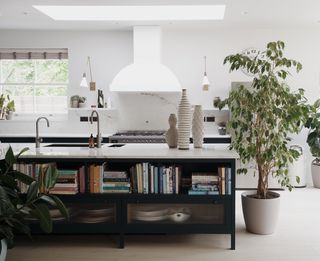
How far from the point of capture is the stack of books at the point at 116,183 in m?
3.64

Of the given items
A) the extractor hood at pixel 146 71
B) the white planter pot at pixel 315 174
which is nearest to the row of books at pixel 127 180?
the extractor hood at pixel 146 71

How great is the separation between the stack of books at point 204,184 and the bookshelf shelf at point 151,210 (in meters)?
0.04

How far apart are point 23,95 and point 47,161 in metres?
3.99

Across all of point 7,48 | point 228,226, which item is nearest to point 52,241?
point 228,226

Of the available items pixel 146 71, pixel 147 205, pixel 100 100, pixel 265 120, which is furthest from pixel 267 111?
pixel 100 100

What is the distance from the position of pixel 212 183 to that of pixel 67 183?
135cm

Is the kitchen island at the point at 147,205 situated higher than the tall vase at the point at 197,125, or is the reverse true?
the tall vase at the point at 197,125

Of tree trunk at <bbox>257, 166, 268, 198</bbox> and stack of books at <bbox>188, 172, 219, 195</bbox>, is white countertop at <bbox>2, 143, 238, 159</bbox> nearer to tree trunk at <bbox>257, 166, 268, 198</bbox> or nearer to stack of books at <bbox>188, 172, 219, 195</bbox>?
stack of books at <bbox>188, 172, 219, 195</bbox>

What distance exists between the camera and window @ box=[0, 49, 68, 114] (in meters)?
7.24

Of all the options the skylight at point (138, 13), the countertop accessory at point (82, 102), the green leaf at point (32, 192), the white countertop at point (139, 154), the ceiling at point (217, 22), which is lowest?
the green leaf at point (32, 192)

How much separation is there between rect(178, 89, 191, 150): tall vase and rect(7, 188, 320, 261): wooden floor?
3.15ft

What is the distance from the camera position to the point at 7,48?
709cm

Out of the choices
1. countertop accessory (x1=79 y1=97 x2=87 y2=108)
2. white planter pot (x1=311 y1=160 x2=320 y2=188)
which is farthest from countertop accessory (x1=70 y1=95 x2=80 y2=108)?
white planter pot (x1=311 y1=160 x2=320 y2=188)

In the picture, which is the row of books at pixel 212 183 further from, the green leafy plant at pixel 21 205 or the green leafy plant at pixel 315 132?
the green leafy plant at pixel 315 132
